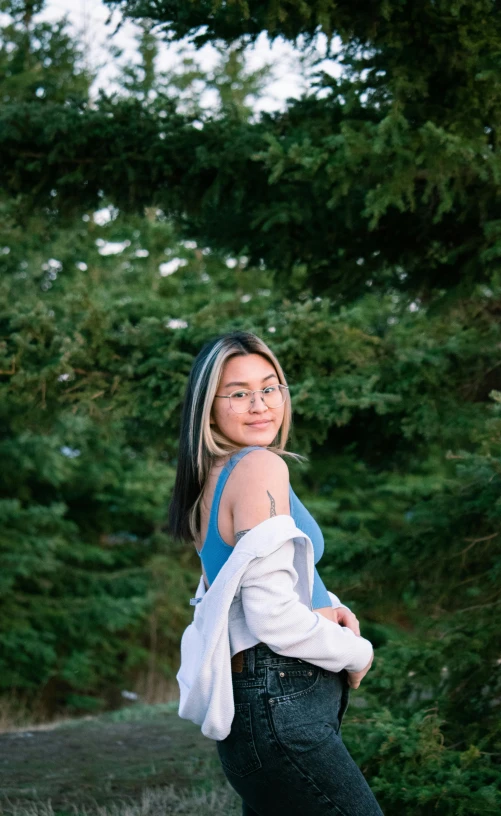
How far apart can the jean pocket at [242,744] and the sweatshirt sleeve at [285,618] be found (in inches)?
6.8

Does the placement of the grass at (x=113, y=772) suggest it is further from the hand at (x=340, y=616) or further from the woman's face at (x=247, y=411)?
the woman's face at (x=247, y=411)

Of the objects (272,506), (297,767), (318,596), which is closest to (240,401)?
(272,506)

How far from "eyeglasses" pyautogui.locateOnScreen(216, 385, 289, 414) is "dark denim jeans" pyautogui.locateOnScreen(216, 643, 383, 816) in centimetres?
64

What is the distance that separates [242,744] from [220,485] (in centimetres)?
63

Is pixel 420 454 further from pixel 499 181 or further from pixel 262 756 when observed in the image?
pixel 262 756

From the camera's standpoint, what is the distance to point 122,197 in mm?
5457

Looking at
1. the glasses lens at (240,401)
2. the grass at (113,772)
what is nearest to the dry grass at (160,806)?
the grass at (113,772)

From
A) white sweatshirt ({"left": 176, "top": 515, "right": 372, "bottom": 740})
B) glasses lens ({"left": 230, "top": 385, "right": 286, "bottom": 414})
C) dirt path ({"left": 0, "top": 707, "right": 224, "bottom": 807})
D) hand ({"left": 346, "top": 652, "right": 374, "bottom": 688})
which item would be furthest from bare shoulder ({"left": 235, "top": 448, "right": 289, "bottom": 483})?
dirt path ({"left": 0, "top": 707, "right": 224, "bottom": 807})

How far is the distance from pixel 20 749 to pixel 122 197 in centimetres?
374

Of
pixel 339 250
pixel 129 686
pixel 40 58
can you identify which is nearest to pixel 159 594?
pixel 129 686

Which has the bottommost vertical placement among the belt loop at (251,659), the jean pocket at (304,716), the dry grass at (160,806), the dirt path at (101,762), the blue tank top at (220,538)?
the dry grass at (160,806)

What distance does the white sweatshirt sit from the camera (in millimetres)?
2172

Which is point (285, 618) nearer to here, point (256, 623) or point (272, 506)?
point (256, 623)

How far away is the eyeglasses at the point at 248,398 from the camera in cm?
250
